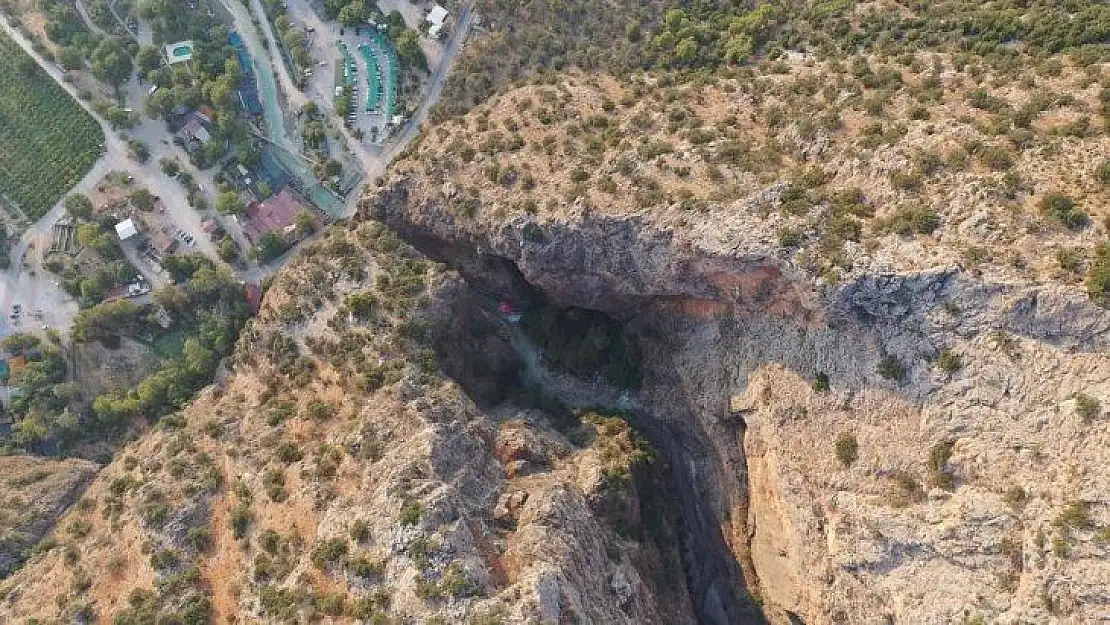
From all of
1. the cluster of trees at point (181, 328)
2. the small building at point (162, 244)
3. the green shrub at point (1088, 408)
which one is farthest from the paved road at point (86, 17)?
the green shrub at point (1088, 408)

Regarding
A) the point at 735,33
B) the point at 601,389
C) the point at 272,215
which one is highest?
the point at 735,33

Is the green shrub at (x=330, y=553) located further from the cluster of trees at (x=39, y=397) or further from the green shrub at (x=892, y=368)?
the cluster of trees at (x=39, y=397)

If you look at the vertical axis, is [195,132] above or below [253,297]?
above

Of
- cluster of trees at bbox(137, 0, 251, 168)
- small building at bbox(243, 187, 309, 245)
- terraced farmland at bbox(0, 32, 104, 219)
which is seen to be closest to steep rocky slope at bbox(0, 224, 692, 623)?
small building at bbox(243, 187, 309, 245)

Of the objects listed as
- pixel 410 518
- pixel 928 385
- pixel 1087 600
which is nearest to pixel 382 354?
pixel 410 518

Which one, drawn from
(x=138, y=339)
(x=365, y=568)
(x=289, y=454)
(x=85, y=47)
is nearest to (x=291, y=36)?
(x=85, y=47)

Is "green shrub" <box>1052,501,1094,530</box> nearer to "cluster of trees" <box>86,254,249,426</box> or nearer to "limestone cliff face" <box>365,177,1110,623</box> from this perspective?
"limestone cliff face" <box>365,177,1110,623</box>

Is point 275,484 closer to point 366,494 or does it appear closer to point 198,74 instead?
point 366,494
